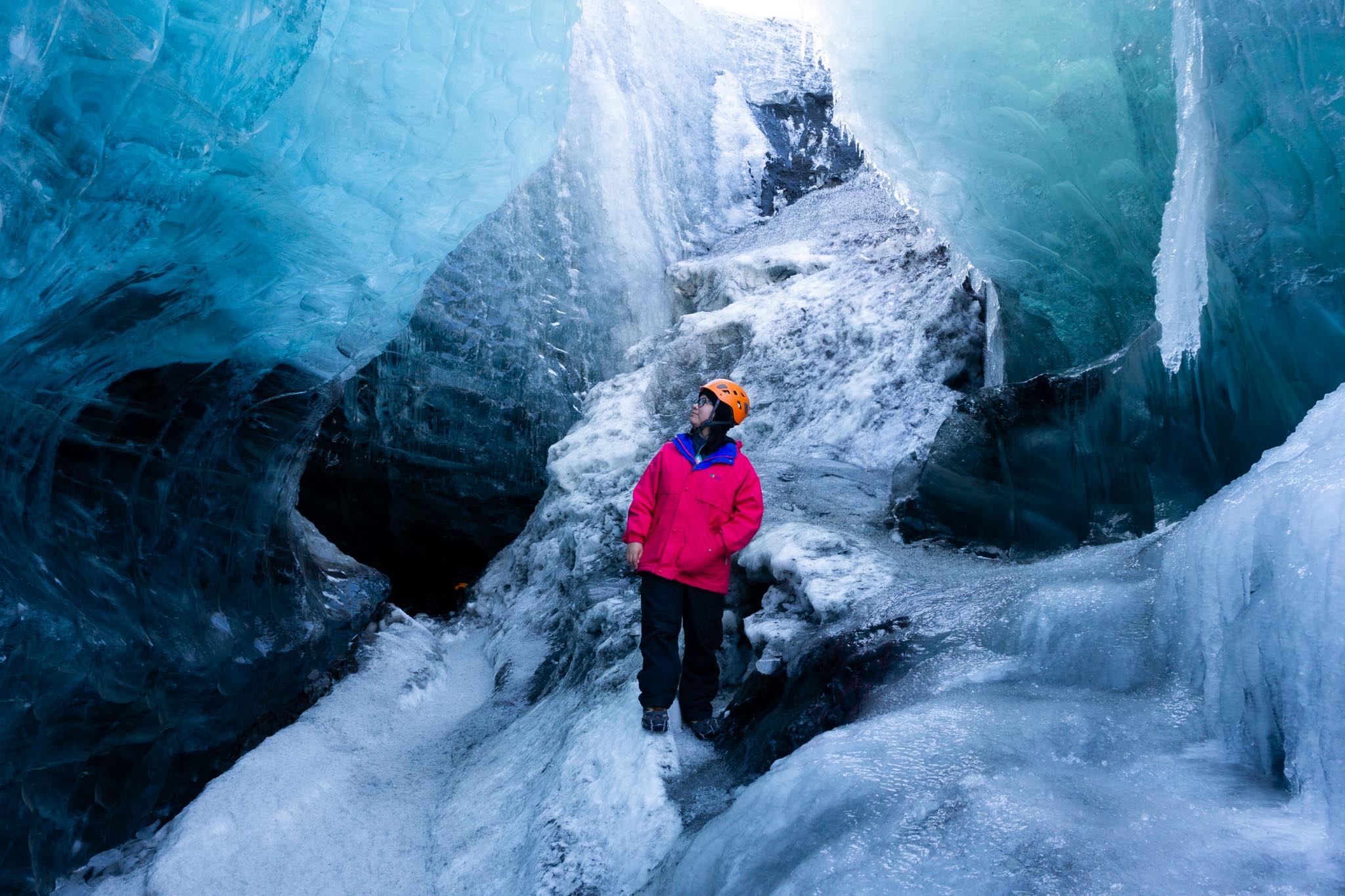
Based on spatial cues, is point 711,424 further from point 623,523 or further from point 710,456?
point 623,523

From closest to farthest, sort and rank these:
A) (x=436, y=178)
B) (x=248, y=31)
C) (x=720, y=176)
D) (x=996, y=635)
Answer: (x=996, y=635) < (x=248, y=31) < (x=436, y=178) < (x=720, y=176)

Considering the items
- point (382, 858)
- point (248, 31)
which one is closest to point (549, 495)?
point (382, 858)

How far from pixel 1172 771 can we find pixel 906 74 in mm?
3348

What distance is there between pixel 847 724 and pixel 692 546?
0.91m

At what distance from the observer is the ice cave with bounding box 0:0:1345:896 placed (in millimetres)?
1934

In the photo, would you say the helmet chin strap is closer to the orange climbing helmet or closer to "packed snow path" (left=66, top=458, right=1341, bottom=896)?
the orange climbing helmet

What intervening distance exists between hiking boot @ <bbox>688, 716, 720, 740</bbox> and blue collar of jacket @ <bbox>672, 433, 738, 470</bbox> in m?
0.87

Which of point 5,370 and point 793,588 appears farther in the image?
point 793,588

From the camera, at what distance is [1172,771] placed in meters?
1.79

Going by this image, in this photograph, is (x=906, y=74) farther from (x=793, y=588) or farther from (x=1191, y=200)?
(x=793, y=588)

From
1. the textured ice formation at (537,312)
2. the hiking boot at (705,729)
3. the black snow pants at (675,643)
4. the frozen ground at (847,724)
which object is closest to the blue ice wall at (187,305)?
the frozen ground at (847,724)

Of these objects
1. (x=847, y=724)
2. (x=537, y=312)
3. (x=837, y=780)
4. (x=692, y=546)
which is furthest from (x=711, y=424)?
(x=537, y=312)

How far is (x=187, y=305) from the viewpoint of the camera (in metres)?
3.81

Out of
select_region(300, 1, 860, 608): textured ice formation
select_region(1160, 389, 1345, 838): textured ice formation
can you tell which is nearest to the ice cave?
select_region(1160, 389, 1345, 838): textured ice formation
